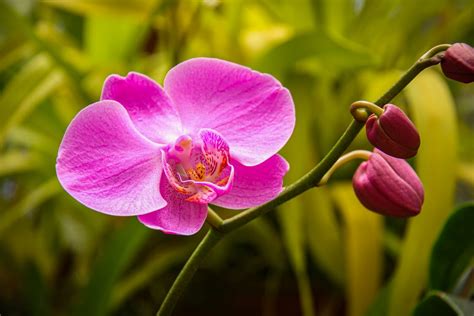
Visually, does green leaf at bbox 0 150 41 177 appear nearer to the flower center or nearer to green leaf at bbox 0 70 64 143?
green leaf at bbox 0 70 64 143

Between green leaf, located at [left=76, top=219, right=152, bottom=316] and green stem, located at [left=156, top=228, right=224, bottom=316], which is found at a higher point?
green stem, located at [left=156, top=228, right=224, bottom=316]

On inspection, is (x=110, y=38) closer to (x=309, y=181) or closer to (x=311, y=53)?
(x=311, y=53)

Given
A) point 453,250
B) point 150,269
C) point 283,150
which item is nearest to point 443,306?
point 453,250

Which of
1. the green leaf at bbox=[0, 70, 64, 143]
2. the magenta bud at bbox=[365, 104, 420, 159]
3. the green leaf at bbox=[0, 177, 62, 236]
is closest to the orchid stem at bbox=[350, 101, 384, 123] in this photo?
the magenta bud at bbox=[365, 104, 420, 159]

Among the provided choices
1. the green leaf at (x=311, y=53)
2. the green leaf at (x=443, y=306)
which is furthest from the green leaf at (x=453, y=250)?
the green leaf at (x=311, y=53)

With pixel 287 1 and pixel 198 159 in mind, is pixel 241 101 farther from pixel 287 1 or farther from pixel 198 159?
pixel 287 1

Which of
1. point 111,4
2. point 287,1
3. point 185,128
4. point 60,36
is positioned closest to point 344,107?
point 287,1
